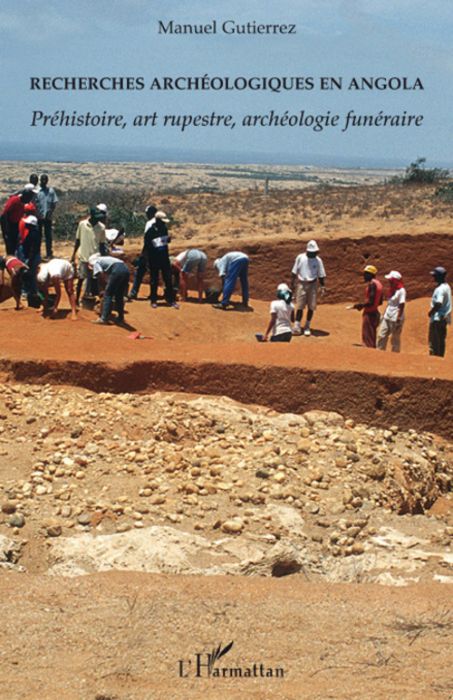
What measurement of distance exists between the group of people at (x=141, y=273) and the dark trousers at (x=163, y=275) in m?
0.01

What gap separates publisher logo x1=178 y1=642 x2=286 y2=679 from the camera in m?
4.42

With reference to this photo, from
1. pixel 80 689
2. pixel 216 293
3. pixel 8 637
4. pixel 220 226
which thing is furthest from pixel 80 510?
pixel 220 226

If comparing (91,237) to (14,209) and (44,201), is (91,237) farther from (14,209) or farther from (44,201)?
(44,201)

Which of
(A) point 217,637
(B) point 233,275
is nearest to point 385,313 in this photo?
(B) point 233,275

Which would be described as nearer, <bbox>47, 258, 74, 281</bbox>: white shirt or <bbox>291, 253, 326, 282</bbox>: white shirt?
<bbox>47, 258, 74, 281</bbox>: white shirt

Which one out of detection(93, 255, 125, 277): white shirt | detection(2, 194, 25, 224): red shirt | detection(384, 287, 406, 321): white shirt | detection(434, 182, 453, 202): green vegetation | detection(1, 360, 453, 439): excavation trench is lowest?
detection(1, 360, 453, 439): excavation trench

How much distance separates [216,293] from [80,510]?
8.29 m

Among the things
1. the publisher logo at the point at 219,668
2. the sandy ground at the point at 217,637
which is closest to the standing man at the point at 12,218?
the sandy ground at the point at 217,637

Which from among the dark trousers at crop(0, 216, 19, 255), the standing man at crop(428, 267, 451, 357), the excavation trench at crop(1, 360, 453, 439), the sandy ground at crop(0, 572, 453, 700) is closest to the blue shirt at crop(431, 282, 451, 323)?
the standing man at crop(428, 267, 451, 357)

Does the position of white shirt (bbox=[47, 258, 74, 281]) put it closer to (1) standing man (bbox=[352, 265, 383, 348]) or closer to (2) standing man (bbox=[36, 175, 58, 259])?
(2) standing man (bbox=[36, 175, 58, 259])

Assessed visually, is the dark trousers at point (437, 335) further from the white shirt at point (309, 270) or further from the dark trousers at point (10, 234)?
the dark trousers at point (10, 234)

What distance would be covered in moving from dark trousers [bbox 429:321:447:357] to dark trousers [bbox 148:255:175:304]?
3624 mm

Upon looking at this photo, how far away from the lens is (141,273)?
13.7 m

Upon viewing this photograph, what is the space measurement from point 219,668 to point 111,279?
7483mm
